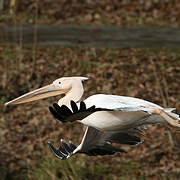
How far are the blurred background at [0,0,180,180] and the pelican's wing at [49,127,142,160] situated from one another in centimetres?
148

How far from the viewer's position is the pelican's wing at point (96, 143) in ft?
13.0

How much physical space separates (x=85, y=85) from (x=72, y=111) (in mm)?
4219

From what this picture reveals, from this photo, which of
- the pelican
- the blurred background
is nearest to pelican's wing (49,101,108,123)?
the pelican

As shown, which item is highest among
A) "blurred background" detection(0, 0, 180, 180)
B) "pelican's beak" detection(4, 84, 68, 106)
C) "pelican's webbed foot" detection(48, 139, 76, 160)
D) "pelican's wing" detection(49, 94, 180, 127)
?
"pelican's wing" detection(49, 94, 180, 127)

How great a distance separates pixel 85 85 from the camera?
24.2ft

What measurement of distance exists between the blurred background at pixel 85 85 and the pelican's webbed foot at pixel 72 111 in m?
2.38

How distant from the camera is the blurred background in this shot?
6.02 m

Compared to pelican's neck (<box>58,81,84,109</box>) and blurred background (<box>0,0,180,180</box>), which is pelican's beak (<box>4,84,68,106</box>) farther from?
blurred background (<box>0,0,180,180</box>)

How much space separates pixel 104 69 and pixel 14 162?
1.89 metres

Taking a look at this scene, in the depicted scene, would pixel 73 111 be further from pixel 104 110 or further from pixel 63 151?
pixel 63 151

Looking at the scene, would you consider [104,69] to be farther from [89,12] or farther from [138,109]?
[138,109]

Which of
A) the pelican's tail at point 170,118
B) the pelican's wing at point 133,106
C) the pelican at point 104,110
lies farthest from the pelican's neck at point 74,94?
the pelican's tail at point 170,118

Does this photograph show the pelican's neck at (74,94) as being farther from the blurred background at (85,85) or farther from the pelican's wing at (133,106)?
the blurred background at (85,85)

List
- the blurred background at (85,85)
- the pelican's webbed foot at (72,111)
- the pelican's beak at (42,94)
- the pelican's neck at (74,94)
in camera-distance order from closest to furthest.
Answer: the pelican's webbed foot at (72,111) → the pelican's neck at (74,94) → the pelican's beak at (42,94) → the blurred background at (85,85)
